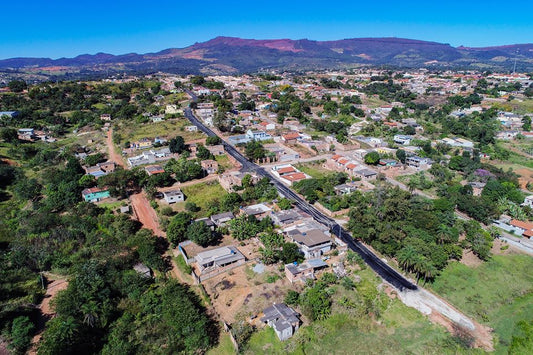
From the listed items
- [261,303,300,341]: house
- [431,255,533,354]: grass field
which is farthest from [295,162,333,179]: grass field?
[261,303,300,341]: house

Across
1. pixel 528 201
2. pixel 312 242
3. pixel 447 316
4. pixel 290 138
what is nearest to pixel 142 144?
pixel 290 138

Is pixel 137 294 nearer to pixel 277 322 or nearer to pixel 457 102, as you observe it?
pixel 277 322

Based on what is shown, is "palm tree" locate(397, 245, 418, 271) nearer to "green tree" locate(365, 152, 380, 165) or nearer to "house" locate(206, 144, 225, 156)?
"green tree" locate(365, 152, 380, 165)

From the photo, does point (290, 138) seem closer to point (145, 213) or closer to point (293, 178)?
point (293, 178)

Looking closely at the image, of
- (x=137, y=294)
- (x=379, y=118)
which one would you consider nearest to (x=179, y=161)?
(x=137, y=294)

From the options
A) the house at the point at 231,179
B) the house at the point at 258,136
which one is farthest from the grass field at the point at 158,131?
the house at the point at 231,179

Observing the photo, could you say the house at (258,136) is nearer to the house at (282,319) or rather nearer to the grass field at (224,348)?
the house at (282,319)

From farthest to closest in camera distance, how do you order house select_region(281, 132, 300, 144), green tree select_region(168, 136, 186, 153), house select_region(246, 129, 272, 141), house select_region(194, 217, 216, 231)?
house select_region(246, 129, 272, 141)
house select_region(281, 132, 300, 144)
green tree select_region(168, 136, 186, 153)
house select_region(194, 217, 216, 231)
